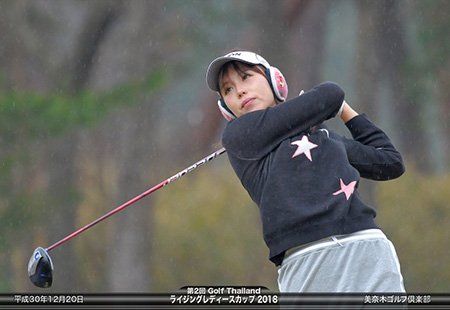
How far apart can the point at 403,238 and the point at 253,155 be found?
32.9ft

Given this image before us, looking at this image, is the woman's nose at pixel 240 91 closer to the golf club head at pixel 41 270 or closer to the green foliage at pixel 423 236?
the golf club head at pixel 41 270

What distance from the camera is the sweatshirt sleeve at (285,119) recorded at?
334 cm

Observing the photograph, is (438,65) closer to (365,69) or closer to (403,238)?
(365,69)

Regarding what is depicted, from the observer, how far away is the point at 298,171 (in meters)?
3.26

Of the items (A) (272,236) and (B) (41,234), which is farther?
(B) (41,234)

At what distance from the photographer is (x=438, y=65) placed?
16.5 m

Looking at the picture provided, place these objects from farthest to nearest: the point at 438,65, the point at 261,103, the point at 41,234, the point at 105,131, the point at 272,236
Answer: the point at 438,65
the point at 105,131
the point at 41,234
the point at 261,103
the point at 272,236

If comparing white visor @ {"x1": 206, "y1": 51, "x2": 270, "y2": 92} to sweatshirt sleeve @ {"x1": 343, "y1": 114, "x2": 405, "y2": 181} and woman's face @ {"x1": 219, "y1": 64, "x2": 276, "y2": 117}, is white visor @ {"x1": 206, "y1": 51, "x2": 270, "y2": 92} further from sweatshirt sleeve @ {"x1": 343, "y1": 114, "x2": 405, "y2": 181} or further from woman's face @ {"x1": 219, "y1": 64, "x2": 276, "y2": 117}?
sweatshirt sleeve @ {"x1": 343, "y1": 114, "x2": 405, "y2": 181}

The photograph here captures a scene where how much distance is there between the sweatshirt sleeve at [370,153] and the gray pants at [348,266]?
423 millimetres

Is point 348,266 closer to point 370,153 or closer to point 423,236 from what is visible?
point 370,153

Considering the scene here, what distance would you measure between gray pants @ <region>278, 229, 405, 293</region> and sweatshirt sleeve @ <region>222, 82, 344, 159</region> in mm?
459

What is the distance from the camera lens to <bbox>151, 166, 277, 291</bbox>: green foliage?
12.8m

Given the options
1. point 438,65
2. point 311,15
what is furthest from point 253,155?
point 438,65

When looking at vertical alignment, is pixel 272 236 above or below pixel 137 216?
below
